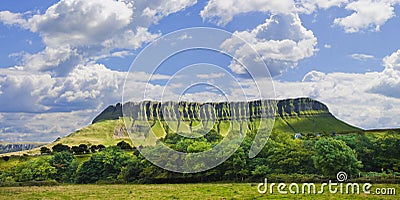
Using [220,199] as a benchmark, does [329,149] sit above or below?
above

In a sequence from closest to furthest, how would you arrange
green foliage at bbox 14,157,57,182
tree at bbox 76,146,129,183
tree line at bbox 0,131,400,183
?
tree line at bbox 0,131,400,183
tree at bbox 76,146,129,183
green foliage at bbox 14,157,57,182

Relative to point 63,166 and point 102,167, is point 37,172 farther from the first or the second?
point 102,167

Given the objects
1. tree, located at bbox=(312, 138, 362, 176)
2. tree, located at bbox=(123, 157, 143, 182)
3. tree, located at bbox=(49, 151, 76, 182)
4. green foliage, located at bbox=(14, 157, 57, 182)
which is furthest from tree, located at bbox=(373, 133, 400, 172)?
green foliage, located at bbox=(14, 157, 57, 182)

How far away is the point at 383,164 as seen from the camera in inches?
2805

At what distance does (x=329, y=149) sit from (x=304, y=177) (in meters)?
9.04

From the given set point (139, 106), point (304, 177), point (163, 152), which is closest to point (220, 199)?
point (139, 106)

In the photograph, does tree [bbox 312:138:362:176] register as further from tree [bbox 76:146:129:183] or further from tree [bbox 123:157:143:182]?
tree [bbox 76:146:129:183]

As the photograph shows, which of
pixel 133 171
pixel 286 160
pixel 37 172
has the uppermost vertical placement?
pixel 286 160

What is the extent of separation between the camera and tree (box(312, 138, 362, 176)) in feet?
203

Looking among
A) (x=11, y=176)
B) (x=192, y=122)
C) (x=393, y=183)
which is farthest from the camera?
(x=11, y=176)

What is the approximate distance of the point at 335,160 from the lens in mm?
62438

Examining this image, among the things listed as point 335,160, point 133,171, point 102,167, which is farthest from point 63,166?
point 335,160

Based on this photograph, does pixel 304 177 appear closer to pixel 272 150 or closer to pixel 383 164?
pixel 272 150

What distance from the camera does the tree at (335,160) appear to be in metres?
62.0
